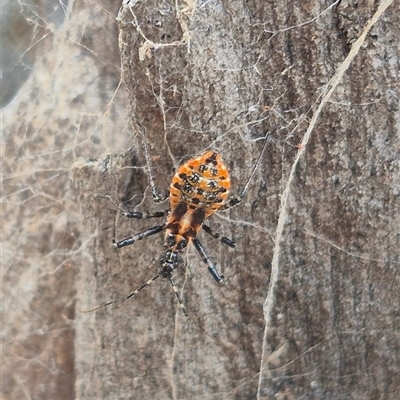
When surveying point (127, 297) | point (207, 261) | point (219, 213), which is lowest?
point (127, 297)

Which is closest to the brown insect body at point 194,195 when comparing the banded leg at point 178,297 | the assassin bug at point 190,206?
the assassin bug at point 190,206

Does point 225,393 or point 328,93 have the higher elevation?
point 328,93

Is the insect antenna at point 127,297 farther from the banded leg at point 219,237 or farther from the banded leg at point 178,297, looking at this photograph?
the banded leg at point 219,237

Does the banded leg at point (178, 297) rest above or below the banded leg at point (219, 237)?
below

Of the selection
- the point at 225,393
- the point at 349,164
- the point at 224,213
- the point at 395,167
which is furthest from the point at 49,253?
the point at 395,167

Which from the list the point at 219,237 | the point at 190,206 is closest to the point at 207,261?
the point at 219,237

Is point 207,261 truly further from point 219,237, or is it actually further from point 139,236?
point 139,236

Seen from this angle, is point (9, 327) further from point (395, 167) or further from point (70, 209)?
point (395, 167)
